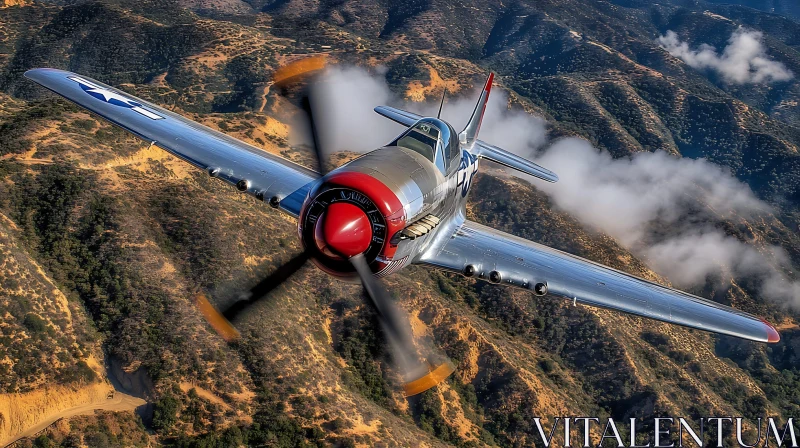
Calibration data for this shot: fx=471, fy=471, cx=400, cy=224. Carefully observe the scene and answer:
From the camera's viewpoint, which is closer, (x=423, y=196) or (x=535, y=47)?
(x=423, y=196)

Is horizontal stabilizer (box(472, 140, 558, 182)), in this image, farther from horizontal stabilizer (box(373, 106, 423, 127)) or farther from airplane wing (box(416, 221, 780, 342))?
airplane wing (box(416, 221, 780, 342))

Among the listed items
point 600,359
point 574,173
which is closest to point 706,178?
point 574,173

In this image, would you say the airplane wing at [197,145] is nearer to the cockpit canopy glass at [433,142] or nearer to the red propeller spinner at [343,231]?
the cockpit canopy glass at [433,142]

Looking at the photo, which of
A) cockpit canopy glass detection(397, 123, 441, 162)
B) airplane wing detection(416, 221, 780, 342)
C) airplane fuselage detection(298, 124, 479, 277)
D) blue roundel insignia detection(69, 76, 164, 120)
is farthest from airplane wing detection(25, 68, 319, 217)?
airplane wing detection(416, 221, 780, 342)

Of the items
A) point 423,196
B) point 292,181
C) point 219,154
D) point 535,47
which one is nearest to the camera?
point 423,196

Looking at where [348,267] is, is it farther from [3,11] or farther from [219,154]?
[3,11]

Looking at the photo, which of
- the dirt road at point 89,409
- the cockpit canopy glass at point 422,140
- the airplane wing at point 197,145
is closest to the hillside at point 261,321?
the dirt road at point 89,409
